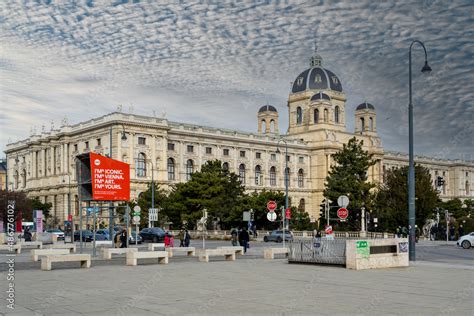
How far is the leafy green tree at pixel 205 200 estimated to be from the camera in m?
72.2

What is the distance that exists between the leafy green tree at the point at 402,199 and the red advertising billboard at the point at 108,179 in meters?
37.3

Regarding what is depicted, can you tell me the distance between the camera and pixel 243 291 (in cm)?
1530

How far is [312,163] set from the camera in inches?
4995

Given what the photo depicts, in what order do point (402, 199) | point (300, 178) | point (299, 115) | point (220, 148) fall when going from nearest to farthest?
1. point (402, 199)
2. point (220, 148)
3. point (300, 178)
4. point (299, 115)

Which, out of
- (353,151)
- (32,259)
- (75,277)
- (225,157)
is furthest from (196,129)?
(75,277)

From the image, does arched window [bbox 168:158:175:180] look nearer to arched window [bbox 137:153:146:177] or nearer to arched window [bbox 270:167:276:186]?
arched window [bbox 137:153:146:177]

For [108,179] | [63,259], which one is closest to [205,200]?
[108,179]

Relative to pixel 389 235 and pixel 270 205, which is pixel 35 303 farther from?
pixel 389 235

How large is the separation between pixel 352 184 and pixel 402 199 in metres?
10.2

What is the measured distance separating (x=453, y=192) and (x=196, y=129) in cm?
8564

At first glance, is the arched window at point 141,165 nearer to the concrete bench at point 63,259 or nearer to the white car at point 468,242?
the white car at point 468,242

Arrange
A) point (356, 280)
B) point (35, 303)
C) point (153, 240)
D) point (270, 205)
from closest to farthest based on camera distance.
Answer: point (35, 303)
point (356, 280)
point (270, 205)
point (153, 240)

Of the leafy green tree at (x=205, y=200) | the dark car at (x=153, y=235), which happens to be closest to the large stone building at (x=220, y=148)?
the leafy green tree at (x=205, y=200)

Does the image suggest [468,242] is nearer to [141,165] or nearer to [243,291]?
[243,291]
